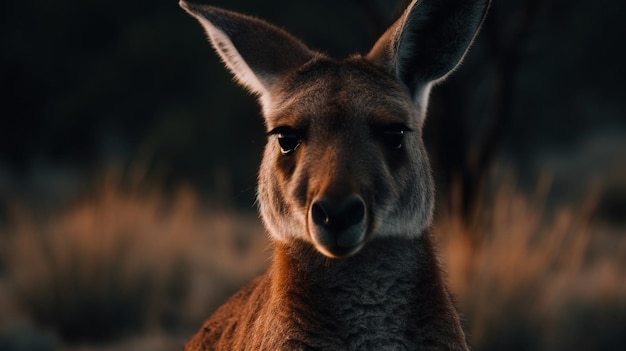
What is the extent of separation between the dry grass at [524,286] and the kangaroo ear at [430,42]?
361 cm

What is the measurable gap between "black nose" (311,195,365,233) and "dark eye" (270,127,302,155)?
52 centimetres

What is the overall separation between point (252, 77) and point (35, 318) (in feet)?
16.0

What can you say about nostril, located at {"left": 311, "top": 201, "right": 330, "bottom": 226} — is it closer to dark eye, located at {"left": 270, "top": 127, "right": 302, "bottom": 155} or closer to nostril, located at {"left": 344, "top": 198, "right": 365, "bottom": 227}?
nostril, located at {"left": 344, "top": 198, "right": 365, "bottom": 227}

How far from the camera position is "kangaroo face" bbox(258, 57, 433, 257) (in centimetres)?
332

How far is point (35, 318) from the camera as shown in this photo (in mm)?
8273

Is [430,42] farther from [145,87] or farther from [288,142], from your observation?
[145,87]

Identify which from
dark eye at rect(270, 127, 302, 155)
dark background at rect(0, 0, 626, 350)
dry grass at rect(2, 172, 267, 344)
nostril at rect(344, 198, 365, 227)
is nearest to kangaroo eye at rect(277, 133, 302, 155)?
dark eye at rect(270, 127, 302, 155)

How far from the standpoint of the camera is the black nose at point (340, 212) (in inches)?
127

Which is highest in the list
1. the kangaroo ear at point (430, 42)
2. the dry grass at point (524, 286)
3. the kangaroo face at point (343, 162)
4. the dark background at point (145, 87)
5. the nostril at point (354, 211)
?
the dark background at point (145, 87)

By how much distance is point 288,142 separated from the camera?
379cm

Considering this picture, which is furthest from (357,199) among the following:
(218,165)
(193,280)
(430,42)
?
(218,165)

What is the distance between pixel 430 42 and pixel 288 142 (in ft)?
2.64

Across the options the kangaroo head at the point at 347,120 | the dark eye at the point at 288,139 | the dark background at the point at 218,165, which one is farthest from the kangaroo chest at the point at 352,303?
the dark background at the point at 218,165

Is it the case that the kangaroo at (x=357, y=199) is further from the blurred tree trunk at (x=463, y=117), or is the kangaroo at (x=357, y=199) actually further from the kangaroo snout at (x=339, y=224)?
the blurred tree trunk at (x=463, y=117)
